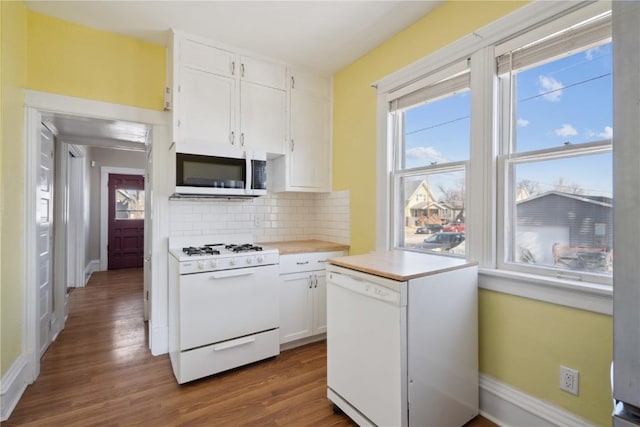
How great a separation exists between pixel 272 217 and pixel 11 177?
2.05 meters

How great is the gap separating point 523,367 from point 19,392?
10.7ft

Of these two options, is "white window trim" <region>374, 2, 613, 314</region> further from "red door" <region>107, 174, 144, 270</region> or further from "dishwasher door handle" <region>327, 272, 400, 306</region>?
"red door" <region>107, 174, 144, 270</region>

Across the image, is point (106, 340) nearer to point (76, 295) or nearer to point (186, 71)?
point (76, 295)

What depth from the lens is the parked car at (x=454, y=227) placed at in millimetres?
2188

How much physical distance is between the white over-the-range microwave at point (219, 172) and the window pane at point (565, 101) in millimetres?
2027

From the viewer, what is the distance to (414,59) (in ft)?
7.95

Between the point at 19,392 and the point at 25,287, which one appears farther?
the point at 25,287

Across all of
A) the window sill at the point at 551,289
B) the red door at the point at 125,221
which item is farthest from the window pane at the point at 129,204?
the window sill at the point at 551,289

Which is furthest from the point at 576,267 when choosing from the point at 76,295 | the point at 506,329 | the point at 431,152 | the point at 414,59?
the point at 76,295

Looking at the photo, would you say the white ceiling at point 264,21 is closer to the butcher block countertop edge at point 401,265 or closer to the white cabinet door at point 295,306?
the butcher block countertop edge at point 401,265

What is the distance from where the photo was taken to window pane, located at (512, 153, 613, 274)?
5.00 ft

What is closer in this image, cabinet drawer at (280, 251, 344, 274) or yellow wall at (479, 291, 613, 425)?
yellow wall at (479, 291, 613, 425)

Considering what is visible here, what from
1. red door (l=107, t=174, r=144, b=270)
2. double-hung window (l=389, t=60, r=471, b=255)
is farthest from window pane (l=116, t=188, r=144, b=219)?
double-hung window (l=389, t=60, r=471, b=255)

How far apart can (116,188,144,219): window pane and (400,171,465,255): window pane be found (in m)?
6.48
